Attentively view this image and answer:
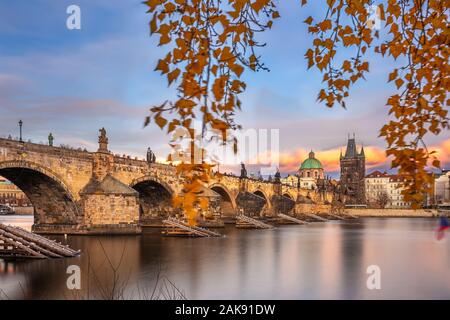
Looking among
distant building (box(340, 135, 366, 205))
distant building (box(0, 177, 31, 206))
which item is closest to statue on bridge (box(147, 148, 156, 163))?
distant building (box(0, 177, 31, 206))

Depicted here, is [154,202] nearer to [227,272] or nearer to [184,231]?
[184,231]

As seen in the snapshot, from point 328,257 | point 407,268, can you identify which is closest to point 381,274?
point 407,268

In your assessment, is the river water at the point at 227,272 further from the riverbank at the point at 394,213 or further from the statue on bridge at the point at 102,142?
the riverbank at the point at 394,213

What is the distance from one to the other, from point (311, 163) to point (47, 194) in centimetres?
12268

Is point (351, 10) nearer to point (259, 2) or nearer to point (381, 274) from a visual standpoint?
point (259, 2)

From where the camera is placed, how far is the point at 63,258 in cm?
1780

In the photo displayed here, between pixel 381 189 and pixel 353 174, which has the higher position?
pixel 353 174

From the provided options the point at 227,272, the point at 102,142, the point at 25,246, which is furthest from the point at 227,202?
the point at 25,246

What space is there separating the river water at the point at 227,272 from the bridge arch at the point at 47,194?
204 centimetres

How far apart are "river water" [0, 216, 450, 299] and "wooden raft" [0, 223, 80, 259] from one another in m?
0.54

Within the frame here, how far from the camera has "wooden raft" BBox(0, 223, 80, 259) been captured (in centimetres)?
1727

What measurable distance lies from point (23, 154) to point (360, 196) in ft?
384

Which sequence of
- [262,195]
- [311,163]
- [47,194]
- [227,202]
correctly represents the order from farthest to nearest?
[311,163]
[262,195]
[227,202]
[47,194]

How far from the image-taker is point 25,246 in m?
17.2
